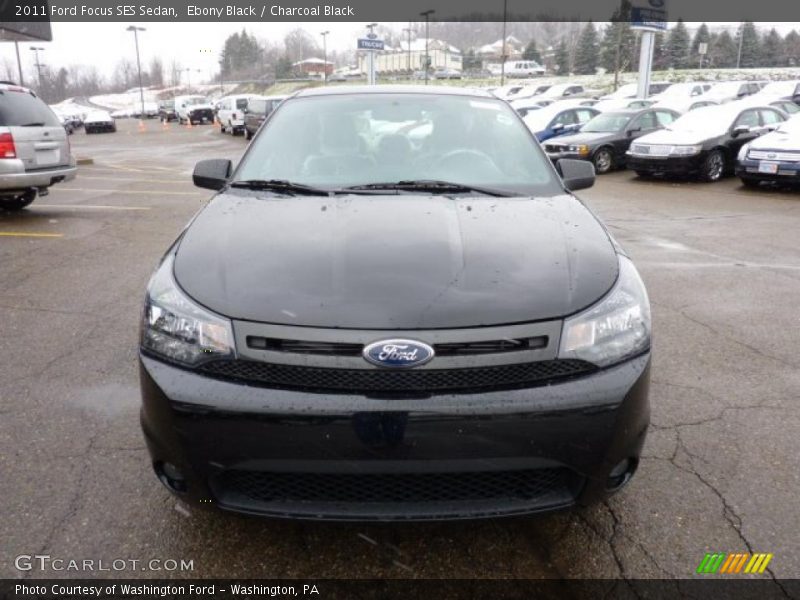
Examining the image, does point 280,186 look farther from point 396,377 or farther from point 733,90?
point 733,90

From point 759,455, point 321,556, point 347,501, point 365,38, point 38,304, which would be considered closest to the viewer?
point 347,501

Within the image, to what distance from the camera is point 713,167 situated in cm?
1362

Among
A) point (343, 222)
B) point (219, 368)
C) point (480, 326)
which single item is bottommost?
point (219, 368)

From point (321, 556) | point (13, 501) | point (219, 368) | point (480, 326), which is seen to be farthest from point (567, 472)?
point (13, 501)

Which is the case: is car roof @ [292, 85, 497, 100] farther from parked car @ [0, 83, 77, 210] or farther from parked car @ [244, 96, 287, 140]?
parked car @ [244, 96, 287, 140]

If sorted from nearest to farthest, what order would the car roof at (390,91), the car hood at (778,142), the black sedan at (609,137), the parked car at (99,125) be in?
the car roof at (390,91) < the car hood at (778,142) < the black sedan at (609,137) < the parked car at (99,125)

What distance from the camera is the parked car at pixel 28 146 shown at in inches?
333

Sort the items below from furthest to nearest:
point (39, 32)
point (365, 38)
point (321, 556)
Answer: point (365, 38) → point (39, 32) → point (321, 556)

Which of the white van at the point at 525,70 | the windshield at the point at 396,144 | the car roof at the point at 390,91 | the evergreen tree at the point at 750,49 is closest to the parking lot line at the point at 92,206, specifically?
the car roof at the point at 390,91

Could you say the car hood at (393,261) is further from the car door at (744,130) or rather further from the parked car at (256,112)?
the parked car at (256,112)

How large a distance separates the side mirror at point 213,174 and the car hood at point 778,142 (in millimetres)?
11189

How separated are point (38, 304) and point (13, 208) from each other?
5.71 m

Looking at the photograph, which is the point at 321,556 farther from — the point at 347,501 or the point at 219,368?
the point at 219,368

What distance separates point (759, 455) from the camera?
120 inches
